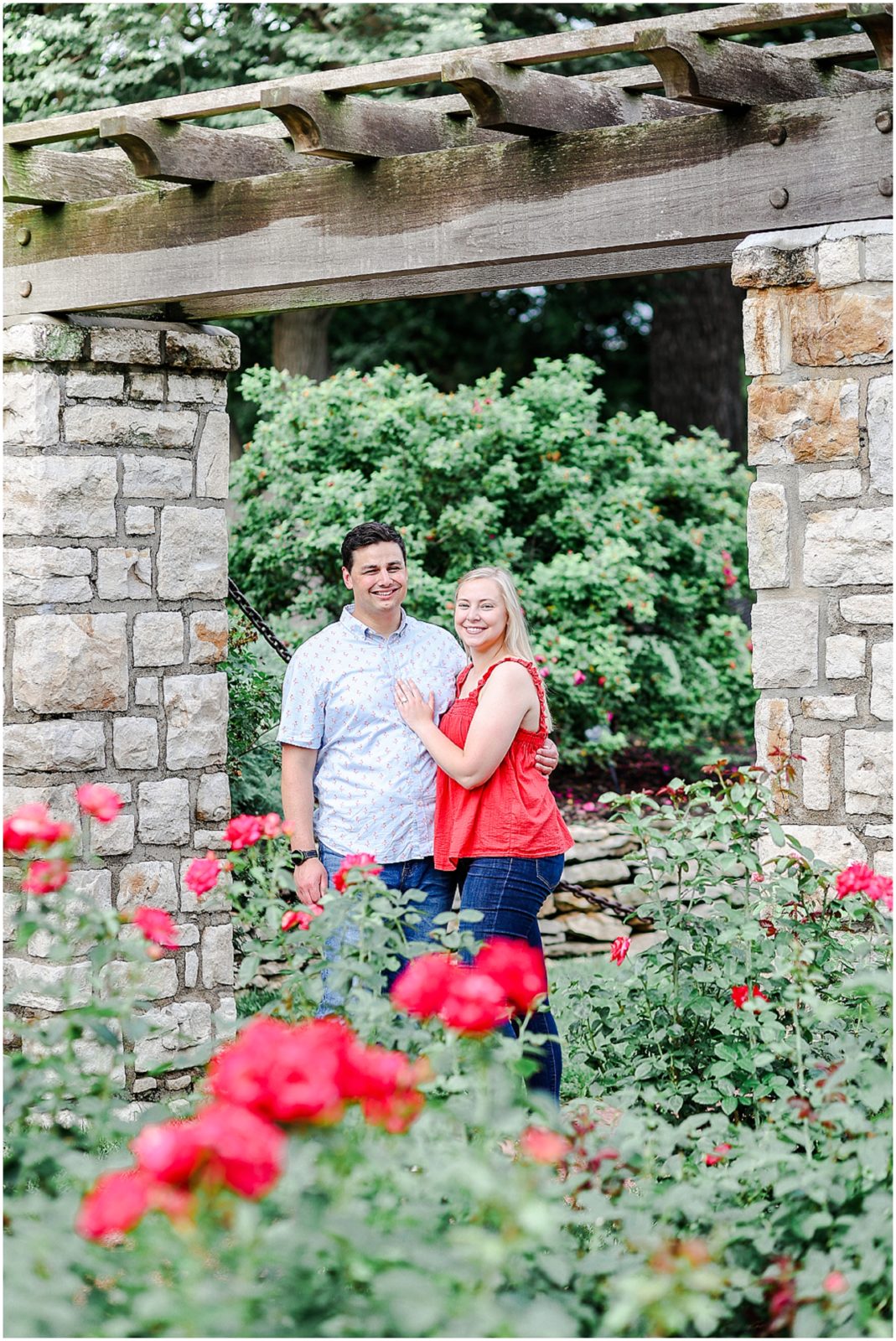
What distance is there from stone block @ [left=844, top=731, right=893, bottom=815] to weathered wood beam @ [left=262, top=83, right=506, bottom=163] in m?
1.76

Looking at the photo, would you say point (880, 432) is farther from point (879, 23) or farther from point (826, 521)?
point (879, 23)

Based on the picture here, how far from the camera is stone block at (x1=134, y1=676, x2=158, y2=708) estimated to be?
4.39 metres

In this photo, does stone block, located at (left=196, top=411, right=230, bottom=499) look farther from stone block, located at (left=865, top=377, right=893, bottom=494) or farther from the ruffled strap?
stone block, located at (left=865, top=377, right=893, bottom=494)

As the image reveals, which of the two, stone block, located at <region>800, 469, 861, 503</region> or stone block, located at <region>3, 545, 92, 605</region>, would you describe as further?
stone block, located at <region>3, 545, 92, 605</region>

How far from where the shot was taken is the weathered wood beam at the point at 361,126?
3.34m

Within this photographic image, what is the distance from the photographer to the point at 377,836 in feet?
11.8

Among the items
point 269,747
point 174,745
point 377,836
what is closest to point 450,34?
point 269,747

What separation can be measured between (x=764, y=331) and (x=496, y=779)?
4.04 ft

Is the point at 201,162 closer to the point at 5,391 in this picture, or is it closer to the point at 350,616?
the point at 5,391

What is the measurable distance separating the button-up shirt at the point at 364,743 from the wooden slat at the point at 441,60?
1.33 metres

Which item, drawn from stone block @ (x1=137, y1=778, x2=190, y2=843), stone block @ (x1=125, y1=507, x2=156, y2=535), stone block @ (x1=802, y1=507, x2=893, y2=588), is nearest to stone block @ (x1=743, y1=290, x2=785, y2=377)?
stone block @ (x1=802, y1=507, x2=893, y2=588)

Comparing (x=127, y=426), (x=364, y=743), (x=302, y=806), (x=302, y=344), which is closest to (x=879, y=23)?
(x=364, y=743)

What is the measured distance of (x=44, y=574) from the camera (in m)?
4.20

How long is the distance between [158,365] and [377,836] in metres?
1.74
